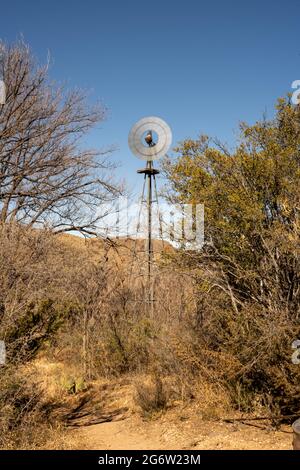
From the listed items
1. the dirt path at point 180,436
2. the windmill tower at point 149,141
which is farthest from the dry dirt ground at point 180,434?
the windmill tower at point 149,141

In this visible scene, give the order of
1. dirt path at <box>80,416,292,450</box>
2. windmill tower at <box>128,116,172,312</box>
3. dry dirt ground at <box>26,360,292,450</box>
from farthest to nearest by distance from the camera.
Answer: windmill tower at <box>128,116,172,312</box>
dry dirt ground at <box>26,360,292,450</box>
dirt path at <box>80,416,292,450</box>

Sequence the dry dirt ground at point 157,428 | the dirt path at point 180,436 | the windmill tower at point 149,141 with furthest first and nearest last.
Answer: the windmill tower at point 149,141 < the dry dirt ground at point 157,428 < the dirt path at point 180,436

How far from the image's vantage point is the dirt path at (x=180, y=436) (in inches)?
262

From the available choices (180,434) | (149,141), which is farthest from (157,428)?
(149,141)

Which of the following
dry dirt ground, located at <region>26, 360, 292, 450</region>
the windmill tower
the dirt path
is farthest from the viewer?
the windmill tower

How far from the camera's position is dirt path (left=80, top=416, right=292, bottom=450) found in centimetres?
664

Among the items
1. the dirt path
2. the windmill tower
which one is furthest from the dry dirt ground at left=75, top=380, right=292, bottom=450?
the windmill tower

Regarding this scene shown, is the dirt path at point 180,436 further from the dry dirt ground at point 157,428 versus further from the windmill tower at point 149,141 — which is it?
the windmill tower at point 149,141

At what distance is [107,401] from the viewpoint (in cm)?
967

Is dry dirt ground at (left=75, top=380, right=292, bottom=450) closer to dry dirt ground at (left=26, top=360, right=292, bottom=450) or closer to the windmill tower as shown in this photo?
dry dirt ground at (left=26, top=360, right=292, bottom=450)

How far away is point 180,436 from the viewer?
7.24m
